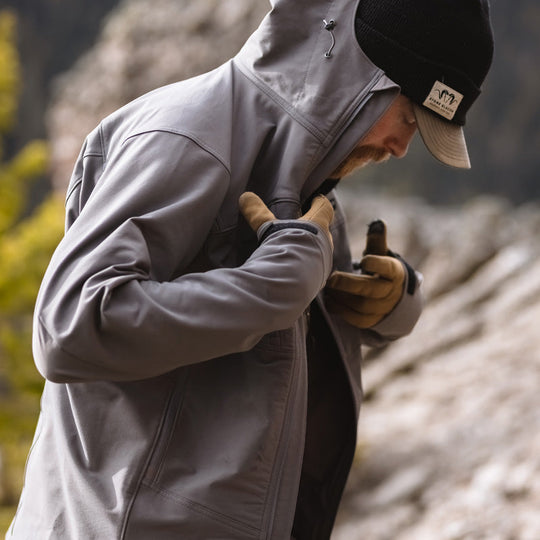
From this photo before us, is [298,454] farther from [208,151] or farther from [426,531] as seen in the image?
[426,531]

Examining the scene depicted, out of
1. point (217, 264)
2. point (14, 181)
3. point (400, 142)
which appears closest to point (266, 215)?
point (217, 264)

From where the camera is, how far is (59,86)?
38.3 ft

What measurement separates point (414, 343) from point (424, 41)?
437 cm

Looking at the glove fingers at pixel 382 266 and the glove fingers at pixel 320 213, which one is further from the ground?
the glove fingers at pixel 320 213

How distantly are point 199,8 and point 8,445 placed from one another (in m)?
6.04

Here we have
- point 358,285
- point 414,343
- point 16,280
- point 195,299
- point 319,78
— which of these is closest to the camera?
point 195,299

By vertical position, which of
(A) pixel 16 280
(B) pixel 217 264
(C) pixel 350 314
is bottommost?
(A) pixel 16 280

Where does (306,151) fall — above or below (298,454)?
above

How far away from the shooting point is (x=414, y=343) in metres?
5.68

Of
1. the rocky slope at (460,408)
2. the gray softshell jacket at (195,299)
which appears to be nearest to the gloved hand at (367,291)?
the gray softshell jacket at (195,299)

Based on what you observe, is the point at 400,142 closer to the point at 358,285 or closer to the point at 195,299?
the point at 358,285

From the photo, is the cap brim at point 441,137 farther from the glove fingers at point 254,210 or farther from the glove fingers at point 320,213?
the glove fingers at point 254,210

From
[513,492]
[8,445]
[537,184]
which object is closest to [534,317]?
[513,492]

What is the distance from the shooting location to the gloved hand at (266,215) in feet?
4.44
